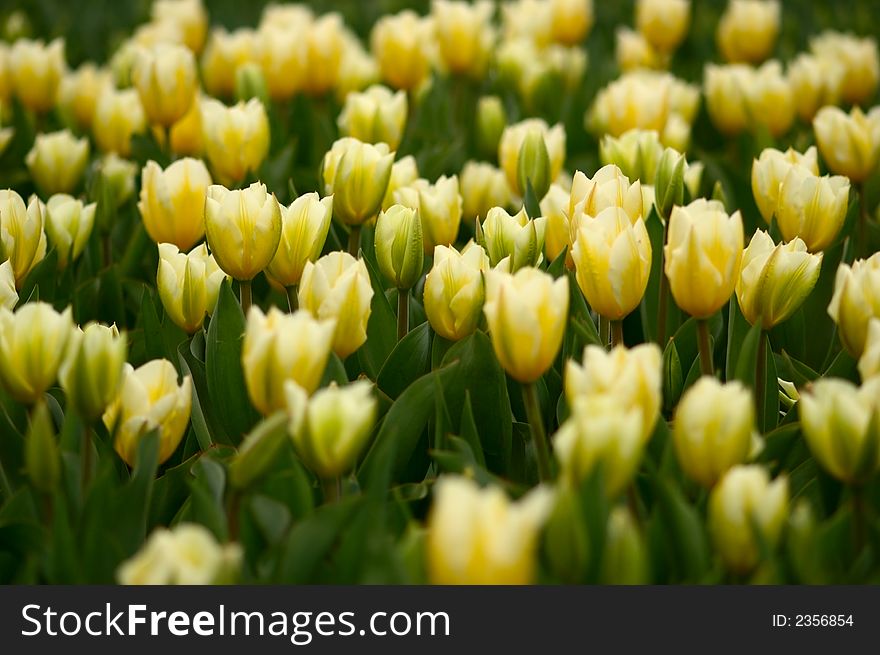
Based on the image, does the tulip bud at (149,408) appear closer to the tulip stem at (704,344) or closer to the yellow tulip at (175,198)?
the yellow tulip at (175,198)

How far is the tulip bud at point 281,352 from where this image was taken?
1357mm

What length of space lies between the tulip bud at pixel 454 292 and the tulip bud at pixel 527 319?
24 centimetres

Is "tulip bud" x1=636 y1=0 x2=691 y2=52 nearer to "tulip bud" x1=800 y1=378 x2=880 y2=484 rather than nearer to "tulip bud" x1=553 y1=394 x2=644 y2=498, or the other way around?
"tulip bud" x1=800 y1=378 x2=880 y2=484

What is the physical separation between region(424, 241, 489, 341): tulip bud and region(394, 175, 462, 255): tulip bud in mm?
370

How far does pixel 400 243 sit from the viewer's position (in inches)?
72.7

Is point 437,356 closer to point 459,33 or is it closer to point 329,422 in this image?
point 329,422

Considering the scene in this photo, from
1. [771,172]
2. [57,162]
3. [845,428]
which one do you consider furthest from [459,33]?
[845,428]

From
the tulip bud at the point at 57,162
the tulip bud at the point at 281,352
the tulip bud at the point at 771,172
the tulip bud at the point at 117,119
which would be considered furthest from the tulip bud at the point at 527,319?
the tulip bud at the point at 117,119

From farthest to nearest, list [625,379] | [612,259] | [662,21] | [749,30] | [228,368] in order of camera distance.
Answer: [662,21] < [749,30] < [228,368] < [612,259] < [625,379]

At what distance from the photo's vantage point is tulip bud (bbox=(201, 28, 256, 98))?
3.47 m

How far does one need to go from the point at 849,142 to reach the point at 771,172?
324 mm

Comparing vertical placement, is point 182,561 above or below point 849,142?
below

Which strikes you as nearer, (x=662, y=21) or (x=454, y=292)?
(x=454, y=292)

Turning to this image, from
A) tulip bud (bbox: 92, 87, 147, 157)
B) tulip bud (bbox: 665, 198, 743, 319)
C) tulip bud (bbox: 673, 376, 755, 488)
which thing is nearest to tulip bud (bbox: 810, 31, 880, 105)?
tulip bud (bbox: 665, 198, 743, 319)
